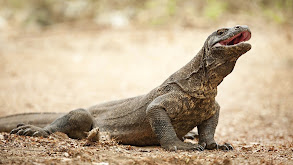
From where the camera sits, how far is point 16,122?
18.5 feet

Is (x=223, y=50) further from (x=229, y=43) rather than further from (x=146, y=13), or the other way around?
(x=146, y=13)

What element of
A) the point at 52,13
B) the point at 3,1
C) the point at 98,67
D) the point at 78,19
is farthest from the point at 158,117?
the point at 3,1

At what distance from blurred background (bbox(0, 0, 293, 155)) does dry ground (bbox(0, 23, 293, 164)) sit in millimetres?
38

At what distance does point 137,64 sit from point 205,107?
10.7 metres

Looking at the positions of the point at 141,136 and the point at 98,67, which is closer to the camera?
the point at 141,136

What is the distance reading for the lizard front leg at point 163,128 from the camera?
13.9 feet

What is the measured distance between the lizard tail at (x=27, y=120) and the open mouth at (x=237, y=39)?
2.99 meters

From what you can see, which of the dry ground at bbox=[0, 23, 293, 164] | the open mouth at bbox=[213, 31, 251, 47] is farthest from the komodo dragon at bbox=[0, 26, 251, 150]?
the dry ground at bbox=[0, 23, 293, 164]

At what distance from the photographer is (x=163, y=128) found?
4297 mm

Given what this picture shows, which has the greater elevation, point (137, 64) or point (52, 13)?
point (52, 13)

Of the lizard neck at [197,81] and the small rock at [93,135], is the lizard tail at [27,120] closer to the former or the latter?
the small rock at [93,135]

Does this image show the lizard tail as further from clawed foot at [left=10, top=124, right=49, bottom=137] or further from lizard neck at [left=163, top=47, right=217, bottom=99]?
lizard neck at [left=163, top=47, right=217, bottom=99]

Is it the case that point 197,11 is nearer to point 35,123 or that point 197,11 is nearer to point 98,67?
point 98,67

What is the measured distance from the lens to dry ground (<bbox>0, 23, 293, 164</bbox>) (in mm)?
3746
